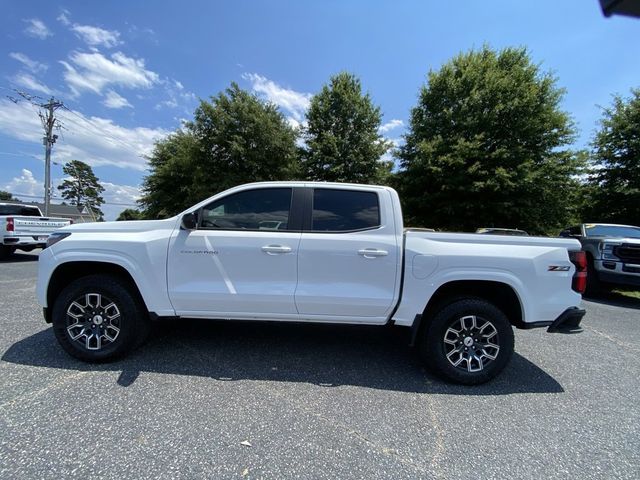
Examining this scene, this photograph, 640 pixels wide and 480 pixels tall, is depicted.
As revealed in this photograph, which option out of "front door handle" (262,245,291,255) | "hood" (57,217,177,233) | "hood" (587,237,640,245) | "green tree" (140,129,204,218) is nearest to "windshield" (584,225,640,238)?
"hood" (587,237,640,245)

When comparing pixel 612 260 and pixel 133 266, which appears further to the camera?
pixel 612 260

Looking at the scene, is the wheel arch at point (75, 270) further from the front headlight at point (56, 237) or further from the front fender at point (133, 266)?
the front headlight at point (56, 237)

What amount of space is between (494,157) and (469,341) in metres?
14.7

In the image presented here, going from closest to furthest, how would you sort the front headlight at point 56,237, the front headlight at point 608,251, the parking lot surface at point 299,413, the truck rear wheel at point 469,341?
the parking lot surface at point 299,413
the truck rear wheel at point 469,341
the front headlight at point 56,237
the front headlight at point 608,251

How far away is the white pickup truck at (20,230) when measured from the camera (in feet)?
32.8

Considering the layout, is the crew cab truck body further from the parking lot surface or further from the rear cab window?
the rear cab window

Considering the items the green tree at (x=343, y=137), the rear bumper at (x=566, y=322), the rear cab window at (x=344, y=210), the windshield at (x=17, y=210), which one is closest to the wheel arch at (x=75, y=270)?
the rear cab window at (x=344, y=210)

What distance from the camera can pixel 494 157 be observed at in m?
15.6

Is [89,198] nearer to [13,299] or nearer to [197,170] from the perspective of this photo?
[197,170]

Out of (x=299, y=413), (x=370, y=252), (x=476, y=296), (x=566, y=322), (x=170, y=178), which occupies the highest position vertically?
(x=170, y=178)

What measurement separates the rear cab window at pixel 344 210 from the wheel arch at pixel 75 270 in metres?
1.98

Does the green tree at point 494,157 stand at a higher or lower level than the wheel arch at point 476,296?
higher

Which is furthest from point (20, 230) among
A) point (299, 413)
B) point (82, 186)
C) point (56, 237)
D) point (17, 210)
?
point (82, 186)

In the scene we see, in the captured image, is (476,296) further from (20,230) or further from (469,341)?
(20,230)
